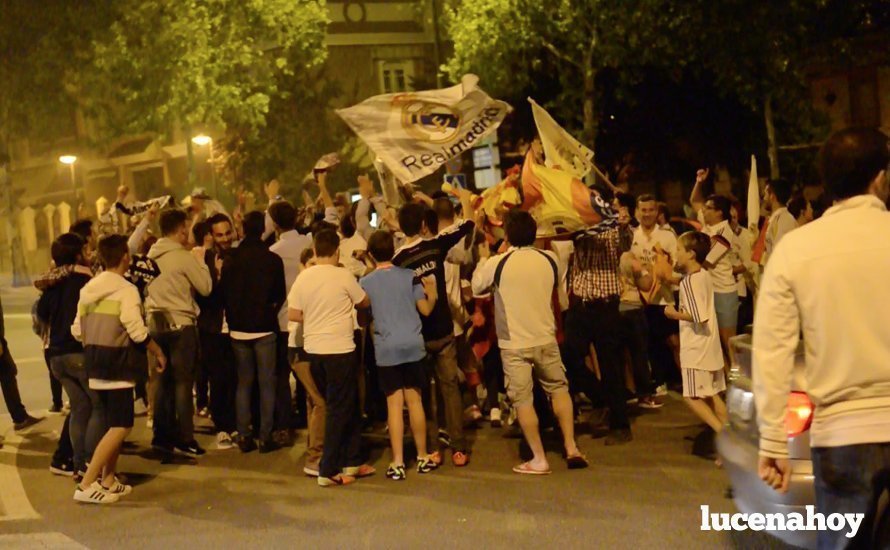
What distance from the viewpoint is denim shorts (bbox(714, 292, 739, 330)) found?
10469 mm

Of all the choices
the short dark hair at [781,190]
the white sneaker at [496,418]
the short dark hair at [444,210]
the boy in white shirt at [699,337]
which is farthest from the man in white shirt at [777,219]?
the short dark hair at [444,210]

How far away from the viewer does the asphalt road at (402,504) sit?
711 centimetres

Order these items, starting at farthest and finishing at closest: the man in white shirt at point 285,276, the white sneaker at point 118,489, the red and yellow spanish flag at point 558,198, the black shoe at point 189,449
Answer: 1. the man in white shirt at point 285,276
2. the black shoe at point 189,449
3. the red and yellow spanish flag at point 558,198
4. the white sneaker at point 118,489

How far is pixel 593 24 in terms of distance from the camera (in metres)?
25.8

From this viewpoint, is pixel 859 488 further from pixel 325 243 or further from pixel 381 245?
pixel 325 243

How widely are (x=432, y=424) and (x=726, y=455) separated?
4950 millimetres

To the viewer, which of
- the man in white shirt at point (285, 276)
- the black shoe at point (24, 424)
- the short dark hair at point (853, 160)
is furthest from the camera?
the black shoe at point (24, 424)

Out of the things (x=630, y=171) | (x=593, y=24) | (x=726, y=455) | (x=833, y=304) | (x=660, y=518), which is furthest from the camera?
(x=630, y=171)

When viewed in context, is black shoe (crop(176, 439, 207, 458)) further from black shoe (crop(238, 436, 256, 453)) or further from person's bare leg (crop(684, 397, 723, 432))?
person's bare leg (crop(684, 397, 723, 432))

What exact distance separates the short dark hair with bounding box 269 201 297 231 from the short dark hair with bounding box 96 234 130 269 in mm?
1912

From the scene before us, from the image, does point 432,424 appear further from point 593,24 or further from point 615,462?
point 593,24

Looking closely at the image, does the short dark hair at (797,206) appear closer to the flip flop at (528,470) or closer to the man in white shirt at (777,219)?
the man in white shirt at (777,219)


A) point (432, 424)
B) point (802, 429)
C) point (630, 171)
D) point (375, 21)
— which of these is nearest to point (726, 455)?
point (802, 429)

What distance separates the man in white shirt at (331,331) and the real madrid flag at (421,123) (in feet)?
7.69
